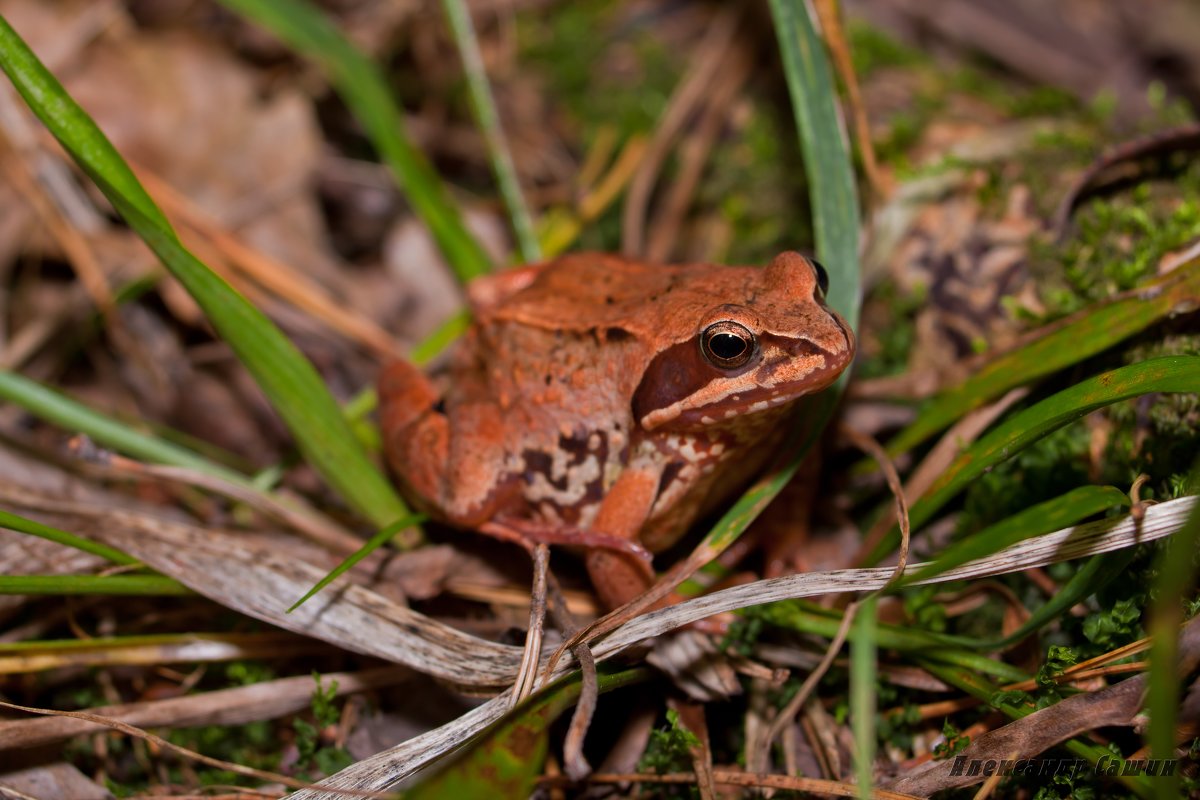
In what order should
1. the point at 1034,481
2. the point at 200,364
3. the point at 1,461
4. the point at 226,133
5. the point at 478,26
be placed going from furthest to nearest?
the point at 478,26
the point at 226,133
the point at 200,364
the point at 1,461
the point at 1034,481

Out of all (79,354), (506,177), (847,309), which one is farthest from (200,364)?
(847,309)

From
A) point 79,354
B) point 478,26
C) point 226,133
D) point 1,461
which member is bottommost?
point 1,461

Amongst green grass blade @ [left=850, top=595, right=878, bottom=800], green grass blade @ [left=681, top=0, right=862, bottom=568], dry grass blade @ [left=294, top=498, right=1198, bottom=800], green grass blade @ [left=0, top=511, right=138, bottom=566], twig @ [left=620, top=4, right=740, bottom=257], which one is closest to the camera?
green grass blade @ [left=850, top=595, right=878, bottom=800]

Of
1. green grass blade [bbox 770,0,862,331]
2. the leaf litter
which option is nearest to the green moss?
the leaf litter

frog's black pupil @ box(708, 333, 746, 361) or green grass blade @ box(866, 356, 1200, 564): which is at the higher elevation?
frog's black pupil @ box(708, 333, 746, 361)

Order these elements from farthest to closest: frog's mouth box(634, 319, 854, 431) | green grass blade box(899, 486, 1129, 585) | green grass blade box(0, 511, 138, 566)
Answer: frog's mouth box(634, 319, 854, 431)
green grass blade box(0, 511, 138, 566)
green grass blade box(899, 486, 1129, 585)

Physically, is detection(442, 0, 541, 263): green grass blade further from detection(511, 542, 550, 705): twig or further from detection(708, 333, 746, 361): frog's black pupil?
detection(511, 542, 550, 705): twig

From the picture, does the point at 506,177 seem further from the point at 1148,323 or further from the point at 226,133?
the point at 1148,323
